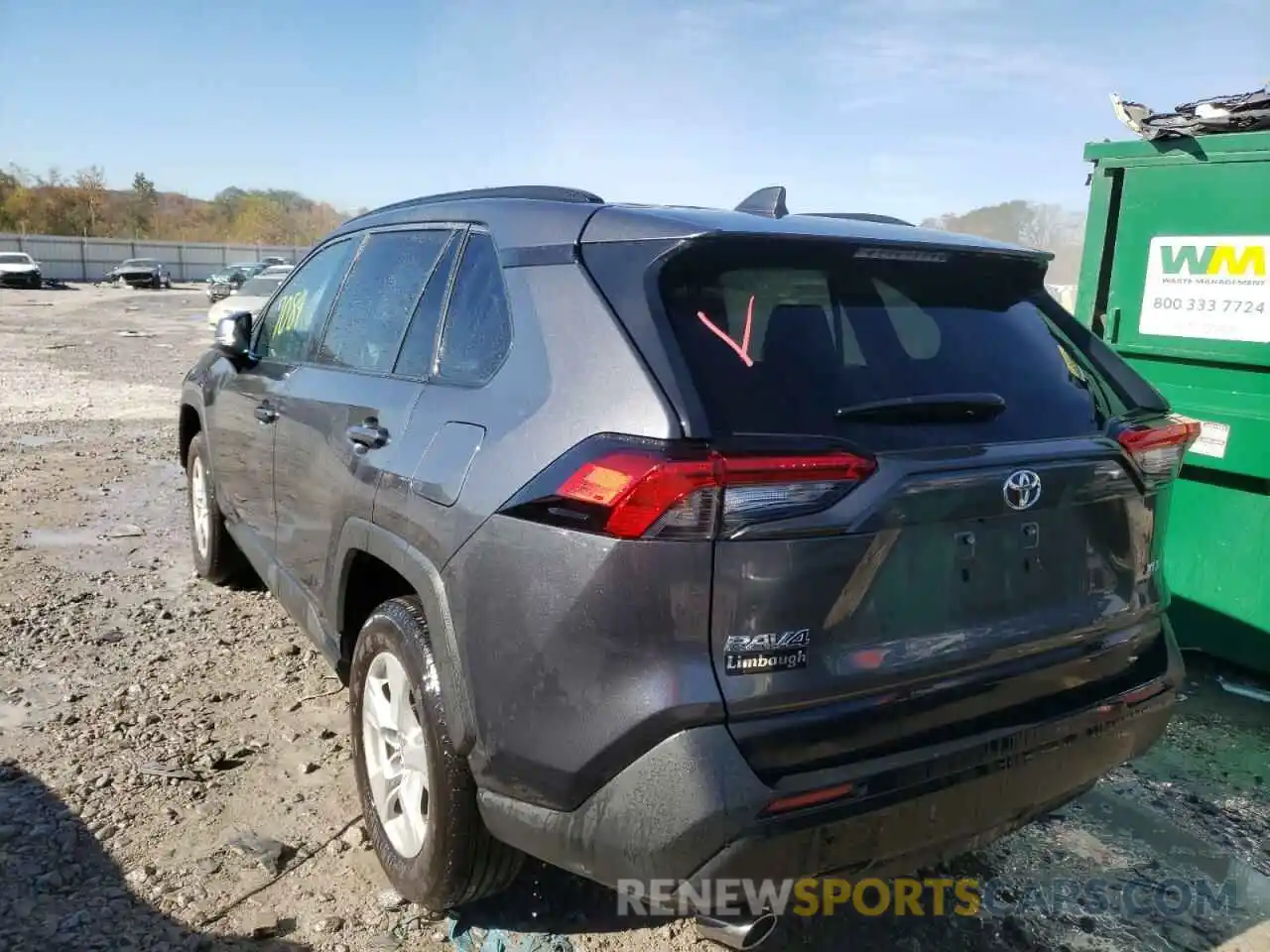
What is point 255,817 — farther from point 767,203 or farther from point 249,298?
point 249,298

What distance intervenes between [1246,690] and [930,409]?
326 cm

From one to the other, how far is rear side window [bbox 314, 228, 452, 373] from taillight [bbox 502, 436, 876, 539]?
129 centimetres

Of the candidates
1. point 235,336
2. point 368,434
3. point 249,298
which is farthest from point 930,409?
point 249,298

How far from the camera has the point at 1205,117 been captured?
4.21m

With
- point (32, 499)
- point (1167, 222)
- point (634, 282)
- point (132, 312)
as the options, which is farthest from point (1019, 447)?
point (132, 312)

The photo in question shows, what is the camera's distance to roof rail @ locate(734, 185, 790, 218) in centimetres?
257

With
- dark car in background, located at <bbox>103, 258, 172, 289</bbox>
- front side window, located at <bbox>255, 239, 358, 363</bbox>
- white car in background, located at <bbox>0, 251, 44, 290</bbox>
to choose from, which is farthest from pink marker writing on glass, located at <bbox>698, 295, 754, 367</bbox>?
dark car in background, located at <bbox>103, 258, 172, 289</bbox>

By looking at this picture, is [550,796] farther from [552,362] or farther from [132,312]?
[132,312]

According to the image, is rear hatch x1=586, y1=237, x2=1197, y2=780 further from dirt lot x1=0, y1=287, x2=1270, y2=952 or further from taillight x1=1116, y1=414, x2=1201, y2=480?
dirt lot x1=0, y1=287, x2=1270, y2=952

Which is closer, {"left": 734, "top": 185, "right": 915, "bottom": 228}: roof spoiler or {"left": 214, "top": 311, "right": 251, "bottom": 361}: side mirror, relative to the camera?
{"left": 734, "top": 185, "right": 915, "bottom": 228}: roof spoiler

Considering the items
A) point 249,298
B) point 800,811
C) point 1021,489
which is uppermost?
point 1021,489

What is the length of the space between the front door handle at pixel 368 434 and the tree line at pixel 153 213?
59646 millimetres

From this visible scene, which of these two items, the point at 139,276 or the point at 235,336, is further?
the point at 139,276

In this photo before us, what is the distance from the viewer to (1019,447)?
2.19 meters
